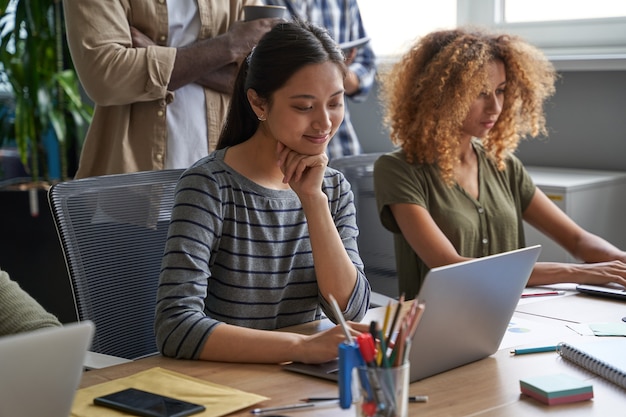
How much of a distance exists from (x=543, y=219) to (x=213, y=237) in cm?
123

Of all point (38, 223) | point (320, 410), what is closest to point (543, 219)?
point (320, 410)

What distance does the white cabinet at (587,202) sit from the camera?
304cm

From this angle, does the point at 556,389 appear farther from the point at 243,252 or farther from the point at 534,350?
the point at 243,252

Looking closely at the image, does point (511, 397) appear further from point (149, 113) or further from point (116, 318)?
point (149, 113)

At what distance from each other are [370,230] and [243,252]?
98 cm

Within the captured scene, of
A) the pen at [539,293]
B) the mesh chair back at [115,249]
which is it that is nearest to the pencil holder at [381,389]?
the mesh chair back at [115,249]

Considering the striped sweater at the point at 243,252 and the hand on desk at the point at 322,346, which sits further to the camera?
the striped sweater at the point at 243,252

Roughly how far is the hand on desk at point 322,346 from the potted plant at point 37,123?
2531 millimetres

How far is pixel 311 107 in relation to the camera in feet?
6.06

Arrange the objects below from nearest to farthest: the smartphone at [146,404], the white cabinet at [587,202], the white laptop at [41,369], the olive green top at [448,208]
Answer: the white laptop at [41,369] < the smartphone at [146,404] < the olive green top at [448,208] < the white cabinet at [587,202]

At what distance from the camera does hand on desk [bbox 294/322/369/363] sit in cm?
151

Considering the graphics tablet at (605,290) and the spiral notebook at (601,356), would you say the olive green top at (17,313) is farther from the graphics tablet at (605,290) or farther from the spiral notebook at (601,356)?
the graphics tablet at (605,290)

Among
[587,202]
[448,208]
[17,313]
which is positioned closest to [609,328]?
[448,208]

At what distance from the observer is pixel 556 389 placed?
4.40 ft
